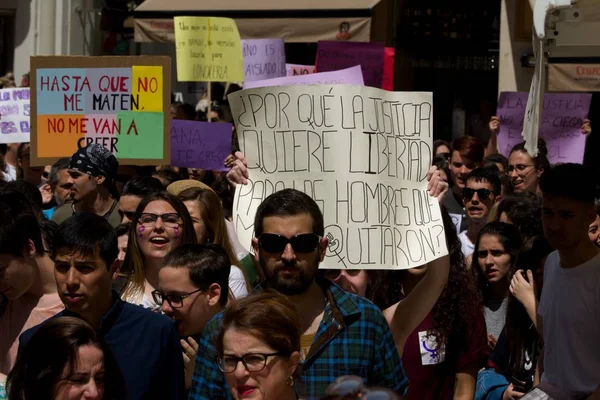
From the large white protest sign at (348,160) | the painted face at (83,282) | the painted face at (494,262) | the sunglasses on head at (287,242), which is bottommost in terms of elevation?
the painted face at (494,262)

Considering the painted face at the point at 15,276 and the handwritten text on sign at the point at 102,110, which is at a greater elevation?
the handwritten text on sign at the point at 102,110

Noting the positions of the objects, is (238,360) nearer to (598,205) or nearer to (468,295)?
(468,295)

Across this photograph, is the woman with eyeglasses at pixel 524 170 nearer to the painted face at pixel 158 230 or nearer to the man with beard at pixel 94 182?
the man with beard at pixel 94 182

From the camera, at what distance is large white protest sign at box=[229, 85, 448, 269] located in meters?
5.12

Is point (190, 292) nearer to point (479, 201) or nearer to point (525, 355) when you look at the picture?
point (525, 355)

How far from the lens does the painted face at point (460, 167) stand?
998cm

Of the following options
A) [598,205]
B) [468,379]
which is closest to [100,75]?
[598,205]

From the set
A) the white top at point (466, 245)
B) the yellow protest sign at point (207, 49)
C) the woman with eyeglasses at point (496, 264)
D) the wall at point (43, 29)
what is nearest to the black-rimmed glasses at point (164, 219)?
the woman with eyeglasses at point (496, 264)

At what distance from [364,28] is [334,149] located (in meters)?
9.72

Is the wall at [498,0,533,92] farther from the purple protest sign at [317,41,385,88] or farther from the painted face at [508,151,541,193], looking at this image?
the painted face at [508,151,541,193]

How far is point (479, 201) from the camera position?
8562 millimetres

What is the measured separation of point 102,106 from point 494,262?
3317mm

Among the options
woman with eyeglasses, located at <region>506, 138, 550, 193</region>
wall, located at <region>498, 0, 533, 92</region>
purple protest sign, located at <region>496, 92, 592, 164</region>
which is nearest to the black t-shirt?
woman with eyeglasses, located at <region>506, 138, 550, 193</region>

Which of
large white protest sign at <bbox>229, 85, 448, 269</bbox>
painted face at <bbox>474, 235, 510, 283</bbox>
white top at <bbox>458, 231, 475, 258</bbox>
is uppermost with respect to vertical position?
large white protest sign at <bbox>229, 85, 448, 269</bbox>
